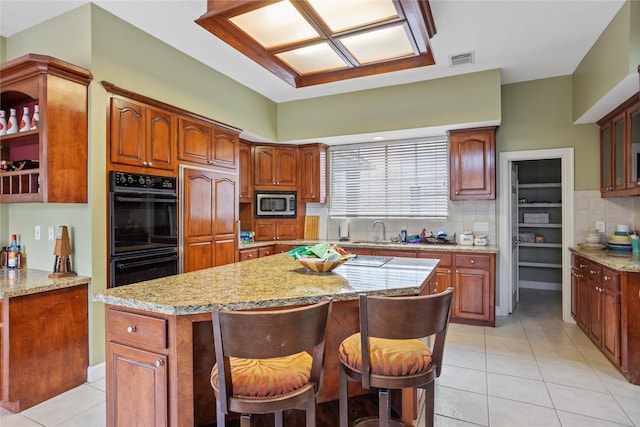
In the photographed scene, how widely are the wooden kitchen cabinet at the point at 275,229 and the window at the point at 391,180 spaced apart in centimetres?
67

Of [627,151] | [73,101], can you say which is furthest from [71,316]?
[627,151]

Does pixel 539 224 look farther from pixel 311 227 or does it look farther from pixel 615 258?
pixel 311 227

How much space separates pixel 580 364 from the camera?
3004mm

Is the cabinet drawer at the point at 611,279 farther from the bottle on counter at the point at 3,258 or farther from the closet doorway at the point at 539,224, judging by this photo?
the bottle on counter at the point at 3,258

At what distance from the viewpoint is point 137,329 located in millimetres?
1641

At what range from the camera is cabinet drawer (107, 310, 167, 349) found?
1.57 m

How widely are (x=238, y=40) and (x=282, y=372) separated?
2.05 meters

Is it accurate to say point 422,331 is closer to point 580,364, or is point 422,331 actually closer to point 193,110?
point 580,364

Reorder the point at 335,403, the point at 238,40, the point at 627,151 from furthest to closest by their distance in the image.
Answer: the point at 627,151 → the point at 238,40 → the point at 335,403

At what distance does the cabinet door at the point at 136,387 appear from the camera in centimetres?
158

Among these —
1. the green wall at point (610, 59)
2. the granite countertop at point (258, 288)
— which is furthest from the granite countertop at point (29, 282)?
the green wall at point (610, 59)

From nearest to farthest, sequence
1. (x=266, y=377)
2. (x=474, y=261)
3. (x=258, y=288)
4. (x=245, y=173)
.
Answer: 1. (x=266, y=377)
2. (x=258, y=288)
3. (x=474, y=261)
4. (x=245, y=173)

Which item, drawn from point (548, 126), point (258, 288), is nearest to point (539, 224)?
point (548, 126)

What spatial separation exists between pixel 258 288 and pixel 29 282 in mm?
1915
